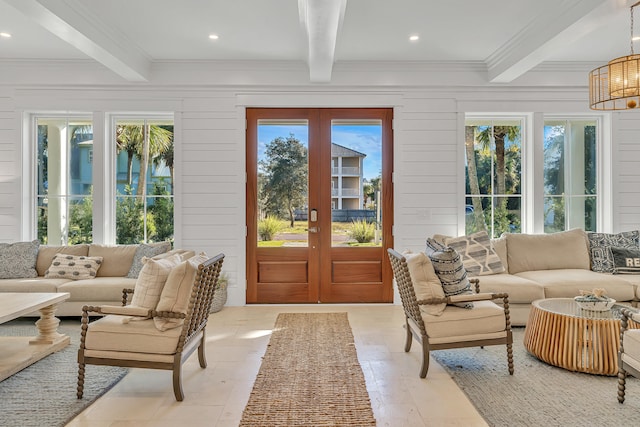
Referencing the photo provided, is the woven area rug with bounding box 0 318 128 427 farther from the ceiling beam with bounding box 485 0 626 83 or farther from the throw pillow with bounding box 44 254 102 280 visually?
the ceiling beam with bounding box 485 0 626 83

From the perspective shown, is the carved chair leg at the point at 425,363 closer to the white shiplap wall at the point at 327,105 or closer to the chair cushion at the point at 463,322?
the chair cushion at the point at 463,322

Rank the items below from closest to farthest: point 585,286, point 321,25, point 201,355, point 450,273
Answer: point 450,273 → point 201,355 → point 321,25 → point 585,286

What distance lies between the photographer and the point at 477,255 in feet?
14.8

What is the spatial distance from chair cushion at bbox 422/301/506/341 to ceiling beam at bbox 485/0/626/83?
2502mm

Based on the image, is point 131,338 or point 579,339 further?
point 579,339

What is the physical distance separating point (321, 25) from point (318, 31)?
0.40 feet

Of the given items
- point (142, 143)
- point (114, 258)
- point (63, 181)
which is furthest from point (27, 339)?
point (142, 143)

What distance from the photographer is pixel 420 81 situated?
205 inches

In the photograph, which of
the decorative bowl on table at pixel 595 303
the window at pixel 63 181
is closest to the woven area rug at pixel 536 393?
the decorative bowl on table at pixel 595 303

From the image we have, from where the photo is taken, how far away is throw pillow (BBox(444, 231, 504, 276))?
175 inches

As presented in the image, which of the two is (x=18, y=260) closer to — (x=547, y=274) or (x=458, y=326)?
(x=458, y=326)

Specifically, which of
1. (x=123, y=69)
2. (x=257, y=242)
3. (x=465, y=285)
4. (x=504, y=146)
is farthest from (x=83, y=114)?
(x=504, y=146)

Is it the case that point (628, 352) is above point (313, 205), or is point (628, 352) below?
below

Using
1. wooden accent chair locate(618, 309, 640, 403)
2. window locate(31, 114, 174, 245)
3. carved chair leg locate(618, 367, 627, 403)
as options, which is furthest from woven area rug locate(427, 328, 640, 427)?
window locate(31, 114, 174, 245)
